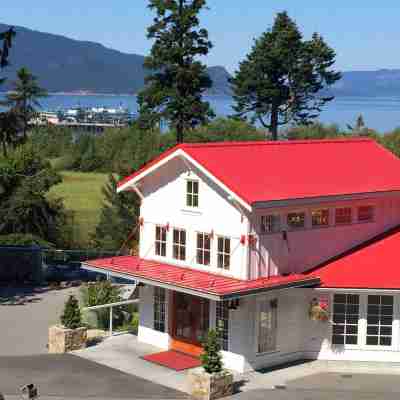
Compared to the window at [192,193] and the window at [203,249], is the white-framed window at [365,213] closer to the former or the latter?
the window at [203,249]

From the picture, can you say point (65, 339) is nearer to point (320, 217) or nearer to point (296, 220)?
point (296, 220)

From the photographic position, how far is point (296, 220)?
964 inches

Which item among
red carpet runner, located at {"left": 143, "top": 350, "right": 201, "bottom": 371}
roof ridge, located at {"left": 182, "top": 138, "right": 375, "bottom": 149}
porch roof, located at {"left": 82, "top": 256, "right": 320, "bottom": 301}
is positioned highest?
roof ridge, located at {"left": 182, "top": 138, "right": 375, "bottom": 149}

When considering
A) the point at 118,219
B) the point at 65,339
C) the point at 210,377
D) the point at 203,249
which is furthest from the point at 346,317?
the point at 118,219

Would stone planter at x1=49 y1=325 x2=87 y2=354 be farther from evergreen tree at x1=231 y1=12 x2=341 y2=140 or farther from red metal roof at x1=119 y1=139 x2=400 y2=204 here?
evergreen tree at x1=231 y1=12 x2=341 y2=140

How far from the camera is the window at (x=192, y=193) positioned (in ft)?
81.3

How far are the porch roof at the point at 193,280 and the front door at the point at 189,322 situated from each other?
88 cm

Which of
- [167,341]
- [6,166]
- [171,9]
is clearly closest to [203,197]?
[167,341]

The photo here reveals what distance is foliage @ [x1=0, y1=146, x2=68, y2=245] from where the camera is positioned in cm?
4228

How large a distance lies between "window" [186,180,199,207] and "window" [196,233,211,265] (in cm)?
93

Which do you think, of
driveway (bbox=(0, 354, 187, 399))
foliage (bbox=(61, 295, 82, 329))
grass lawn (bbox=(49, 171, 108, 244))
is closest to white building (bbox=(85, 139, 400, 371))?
foliage (bbox=(61, 295, 82, 329))

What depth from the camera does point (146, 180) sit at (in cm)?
2639

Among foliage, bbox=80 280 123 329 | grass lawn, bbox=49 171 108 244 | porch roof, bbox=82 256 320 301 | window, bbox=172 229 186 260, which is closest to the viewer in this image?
porch roof, bbox=82 256 320 301

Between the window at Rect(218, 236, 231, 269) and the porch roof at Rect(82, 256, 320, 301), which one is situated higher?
the window at Rect(218, 236, 231, 269)
